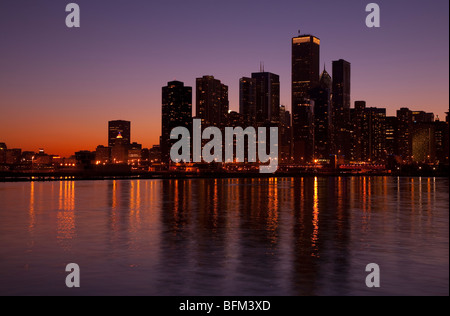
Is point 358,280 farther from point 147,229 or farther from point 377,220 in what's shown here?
point 377,220

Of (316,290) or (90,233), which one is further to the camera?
(90,233)

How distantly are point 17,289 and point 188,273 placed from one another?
7363 millimetres

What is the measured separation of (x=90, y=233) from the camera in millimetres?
36562

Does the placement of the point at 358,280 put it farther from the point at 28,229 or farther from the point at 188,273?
the point at 28,229

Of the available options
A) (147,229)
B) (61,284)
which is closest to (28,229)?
(147,229)

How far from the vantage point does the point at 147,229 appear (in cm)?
3903

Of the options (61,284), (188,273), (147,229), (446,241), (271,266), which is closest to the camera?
(61,284)
